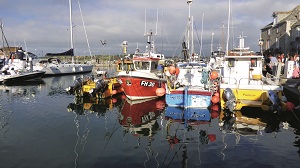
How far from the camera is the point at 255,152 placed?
30.8 ft

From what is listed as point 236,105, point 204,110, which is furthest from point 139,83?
point 236,105

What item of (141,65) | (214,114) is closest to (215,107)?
(214,114)

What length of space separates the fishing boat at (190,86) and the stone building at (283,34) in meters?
19.9

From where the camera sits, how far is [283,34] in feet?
124

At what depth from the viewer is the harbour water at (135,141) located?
340 inches

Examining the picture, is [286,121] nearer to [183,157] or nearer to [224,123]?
[224,123]

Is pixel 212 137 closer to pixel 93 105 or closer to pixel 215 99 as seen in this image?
pixel 215 99

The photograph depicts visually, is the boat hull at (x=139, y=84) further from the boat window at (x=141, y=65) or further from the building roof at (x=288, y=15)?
the building roof at (x=288, y=15)

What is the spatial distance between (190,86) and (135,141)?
874 centimetres

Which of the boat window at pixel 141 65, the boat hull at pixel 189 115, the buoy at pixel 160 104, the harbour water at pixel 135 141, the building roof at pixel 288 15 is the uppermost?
the building roof at pixel 288 15

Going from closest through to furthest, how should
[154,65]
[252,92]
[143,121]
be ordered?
[143,121]
[252,92]
[154,65]

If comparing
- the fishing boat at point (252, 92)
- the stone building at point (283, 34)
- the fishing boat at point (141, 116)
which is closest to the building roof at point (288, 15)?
the stone building at point (283, 34)

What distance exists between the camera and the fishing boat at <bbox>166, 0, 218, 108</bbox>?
53.2 ft

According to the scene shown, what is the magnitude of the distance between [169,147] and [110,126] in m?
4.38
